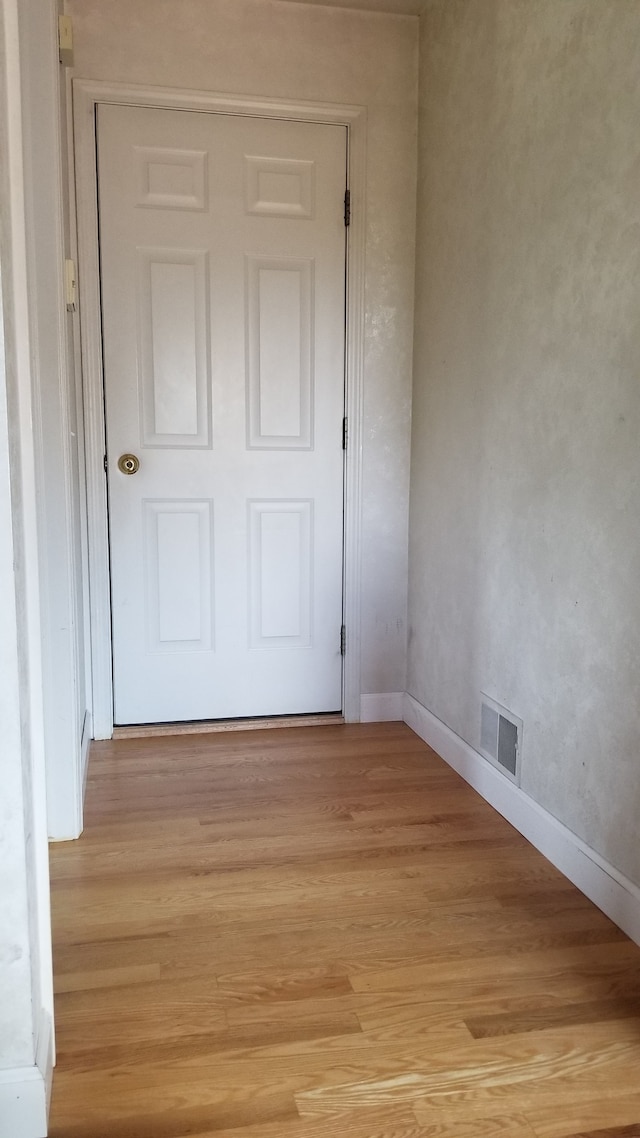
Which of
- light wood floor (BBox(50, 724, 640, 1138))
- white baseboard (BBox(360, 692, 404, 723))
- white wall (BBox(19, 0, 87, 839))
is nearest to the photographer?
light wood floor (BBox(50, 724, 640, 1138))

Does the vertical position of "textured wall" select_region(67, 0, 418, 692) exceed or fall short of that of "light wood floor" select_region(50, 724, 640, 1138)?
it exceeds it

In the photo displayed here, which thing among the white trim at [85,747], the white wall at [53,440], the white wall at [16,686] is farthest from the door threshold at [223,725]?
the white wall at [16,686]

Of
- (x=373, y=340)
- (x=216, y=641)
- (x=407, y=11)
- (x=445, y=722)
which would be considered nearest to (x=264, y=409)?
(x=373, y=340)

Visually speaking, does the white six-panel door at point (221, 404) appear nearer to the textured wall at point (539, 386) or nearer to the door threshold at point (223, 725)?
the door threshold at point (223, 725)

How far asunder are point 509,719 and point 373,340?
150cm

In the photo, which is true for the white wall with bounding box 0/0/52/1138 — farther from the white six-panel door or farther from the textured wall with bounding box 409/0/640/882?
the white six-panel door

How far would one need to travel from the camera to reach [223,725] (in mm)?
3012

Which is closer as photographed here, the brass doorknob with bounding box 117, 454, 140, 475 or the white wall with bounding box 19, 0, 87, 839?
the white wall with bounding box 19, 0, 87, 839

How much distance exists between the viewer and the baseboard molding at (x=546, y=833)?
1.75 metres

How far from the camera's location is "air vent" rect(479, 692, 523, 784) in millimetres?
2230

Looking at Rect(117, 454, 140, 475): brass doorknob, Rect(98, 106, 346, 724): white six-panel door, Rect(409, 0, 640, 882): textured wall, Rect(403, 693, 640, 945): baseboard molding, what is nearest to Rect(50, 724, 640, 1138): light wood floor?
Rect(403, 693, 640, 945): baseboard molding

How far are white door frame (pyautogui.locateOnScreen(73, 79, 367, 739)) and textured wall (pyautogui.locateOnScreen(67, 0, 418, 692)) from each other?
4cm

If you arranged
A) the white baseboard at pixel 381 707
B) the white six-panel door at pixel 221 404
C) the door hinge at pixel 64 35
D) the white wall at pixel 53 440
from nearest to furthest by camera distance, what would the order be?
the white wall at pixel 53 440
the door hinge at pixel 64 35
the white six-panel door at pixel 221 404
the white baseboard at pixel 381 707

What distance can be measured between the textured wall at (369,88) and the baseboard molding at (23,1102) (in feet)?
6.74
